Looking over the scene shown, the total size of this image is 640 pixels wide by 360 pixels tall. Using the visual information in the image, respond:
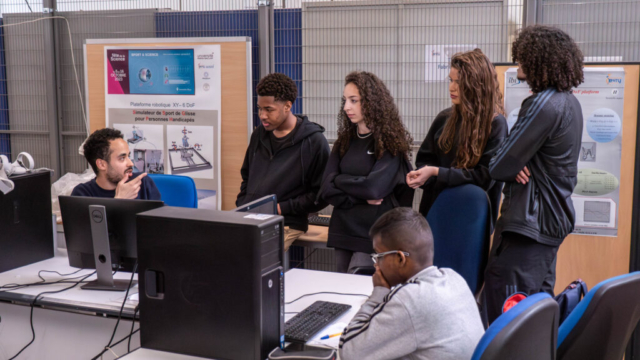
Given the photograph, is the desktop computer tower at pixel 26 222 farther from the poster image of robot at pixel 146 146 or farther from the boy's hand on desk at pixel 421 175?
the boy's hand on desk at pixel 421 175

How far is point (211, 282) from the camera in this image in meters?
1.62

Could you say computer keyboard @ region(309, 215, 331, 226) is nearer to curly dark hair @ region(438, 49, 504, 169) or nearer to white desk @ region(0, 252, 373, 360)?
white desk @ region(0, 252, 373, 360)

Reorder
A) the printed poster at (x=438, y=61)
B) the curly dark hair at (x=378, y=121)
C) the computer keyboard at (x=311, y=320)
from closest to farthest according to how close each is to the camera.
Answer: the computer keyboard at (x=311, y=320) < the curly dark hair at (x=378, y=121) < the printed poster at (x=438, y=61)

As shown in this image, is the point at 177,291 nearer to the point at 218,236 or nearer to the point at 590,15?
the point at 218,236

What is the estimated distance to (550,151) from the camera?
2295mm

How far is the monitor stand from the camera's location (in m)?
2.31

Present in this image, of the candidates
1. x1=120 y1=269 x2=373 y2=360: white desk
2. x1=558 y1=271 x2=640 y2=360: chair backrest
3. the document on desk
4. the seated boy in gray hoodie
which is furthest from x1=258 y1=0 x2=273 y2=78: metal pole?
x1=558 y1=271 x2=640 y2=360: chair backrest

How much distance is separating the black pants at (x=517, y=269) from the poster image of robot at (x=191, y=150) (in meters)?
2.39

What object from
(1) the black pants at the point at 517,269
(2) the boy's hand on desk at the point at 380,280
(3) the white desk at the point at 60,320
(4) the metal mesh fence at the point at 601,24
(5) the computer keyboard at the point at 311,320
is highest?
(4) the metal mesh fence at the point at 601,24

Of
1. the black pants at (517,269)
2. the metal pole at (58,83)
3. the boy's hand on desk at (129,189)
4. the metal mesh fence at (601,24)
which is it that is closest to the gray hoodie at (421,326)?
the black pants at (517,269)

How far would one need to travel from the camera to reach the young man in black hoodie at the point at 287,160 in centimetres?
335

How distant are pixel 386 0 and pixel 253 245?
2.69 metres

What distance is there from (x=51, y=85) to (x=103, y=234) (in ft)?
8.87

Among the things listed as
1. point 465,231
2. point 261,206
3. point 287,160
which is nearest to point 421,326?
point 261,206
